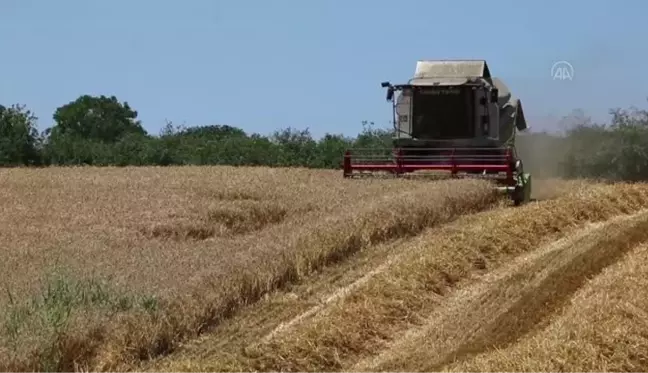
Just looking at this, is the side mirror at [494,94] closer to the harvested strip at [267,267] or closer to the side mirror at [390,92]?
the side mirror at [390,92]

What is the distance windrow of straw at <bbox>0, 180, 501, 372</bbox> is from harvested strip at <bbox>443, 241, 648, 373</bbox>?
2.25 m

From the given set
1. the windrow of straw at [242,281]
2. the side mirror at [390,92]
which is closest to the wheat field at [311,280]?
the windrow of straw at [242,281]

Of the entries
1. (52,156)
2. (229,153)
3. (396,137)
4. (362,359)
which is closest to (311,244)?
(362,359)

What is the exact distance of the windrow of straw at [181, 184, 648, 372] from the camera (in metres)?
7.68

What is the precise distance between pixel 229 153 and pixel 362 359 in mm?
27999

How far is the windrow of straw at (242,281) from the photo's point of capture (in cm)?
690

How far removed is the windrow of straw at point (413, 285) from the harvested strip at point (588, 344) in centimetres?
142

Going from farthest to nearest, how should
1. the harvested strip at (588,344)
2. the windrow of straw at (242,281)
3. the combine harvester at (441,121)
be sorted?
1. the combine harvester at (441,121)
2. the windrow of straw at (242,281)
3. the harvested strip at (588,344)

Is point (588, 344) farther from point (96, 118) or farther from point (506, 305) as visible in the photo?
point (96, 118)

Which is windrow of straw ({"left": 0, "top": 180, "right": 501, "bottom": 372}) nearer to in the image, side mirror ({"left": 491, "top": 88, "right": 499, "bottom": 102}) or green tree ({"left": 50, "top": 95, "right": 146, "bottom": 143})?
side mirror ({"left": 491, "top": 88, "right": 499, "bottom": 102})

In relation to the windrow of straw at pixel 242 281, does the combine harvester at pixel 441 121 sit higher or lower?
higher

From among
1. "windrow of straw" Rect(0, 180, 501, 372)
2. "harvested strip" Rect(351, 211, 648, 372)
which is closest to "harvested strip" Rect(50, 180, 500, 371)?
"windrow of straw" Rect(0, 180, 501, 372)

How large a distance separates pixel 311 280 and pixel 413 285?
1.05m

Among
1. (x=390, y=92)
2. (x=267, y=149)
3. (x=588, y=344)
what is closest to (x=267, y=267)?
(x=588, y=344)
